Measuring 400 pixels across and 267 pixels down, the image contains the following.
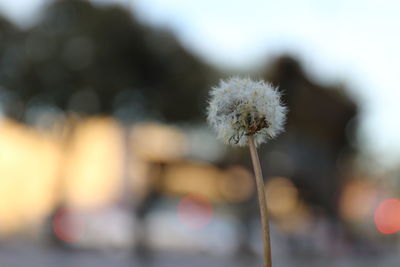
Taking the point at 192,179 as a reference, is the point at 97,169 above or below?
below

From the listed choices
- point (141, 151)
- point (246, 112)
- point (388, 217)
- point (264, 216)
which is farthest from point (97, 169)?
point (264, 216)

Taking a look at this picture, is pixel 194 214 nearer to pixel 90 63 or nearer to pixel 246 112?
pixel 90 63

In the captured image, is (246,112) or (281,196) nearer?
(246,112)

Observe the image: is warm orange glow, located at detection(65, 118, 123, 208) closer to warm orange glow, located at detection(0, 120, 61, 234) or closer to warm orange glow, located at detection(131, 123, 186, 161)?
warm orange glow, located at detection(131, 123, 186, 161)

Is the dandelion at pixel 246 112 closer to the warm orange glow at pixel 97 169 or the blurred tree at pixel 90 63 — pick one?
the blurred tree at pixel 90 63

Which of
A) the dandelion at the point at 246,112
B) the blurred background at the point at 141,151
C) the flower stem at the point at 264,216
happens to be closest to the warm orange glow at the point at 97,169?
the blurred background at the point at 141,151

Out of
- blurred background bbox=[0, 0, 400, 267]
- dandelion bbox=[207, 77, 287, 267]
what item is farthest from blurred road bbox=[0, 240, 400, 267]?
dandelion bbox=[207, 77, 287, 267]

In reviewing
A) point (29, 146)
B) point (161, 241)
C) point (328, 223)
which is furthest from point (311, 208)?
point (29, 146)

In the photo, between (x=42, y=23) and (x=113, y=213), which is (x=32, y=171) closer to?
(x=113, y=213)
